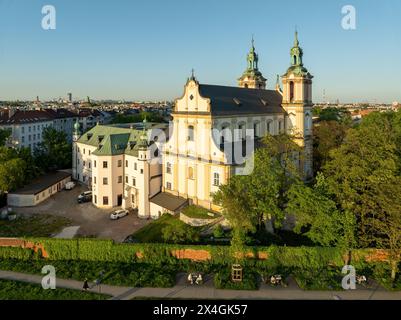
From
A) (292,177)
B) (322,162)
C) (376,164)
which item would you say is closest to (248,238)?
(292,177)

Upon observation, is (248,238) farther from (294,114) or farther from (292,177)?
(294,114)

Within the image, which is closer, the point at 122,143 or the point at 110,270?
the point at 110,270

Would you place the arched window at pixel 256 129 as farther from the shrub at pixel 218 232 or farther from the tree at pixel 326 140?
the shrub at pixel 218 232

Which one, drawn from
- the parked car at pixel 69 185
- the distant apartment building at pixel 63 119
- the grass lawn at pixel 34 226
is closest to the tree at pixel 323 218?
the grass lawn at pixel 34 226

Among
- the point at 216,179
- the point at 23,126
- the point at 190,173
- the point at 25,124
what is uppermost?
the point at 25,124

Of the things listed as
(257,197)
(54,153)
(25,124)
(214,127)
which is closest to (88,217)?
(214,127)

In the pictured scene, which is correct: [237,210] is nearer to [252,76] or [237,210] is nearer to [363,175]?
[363,175]
